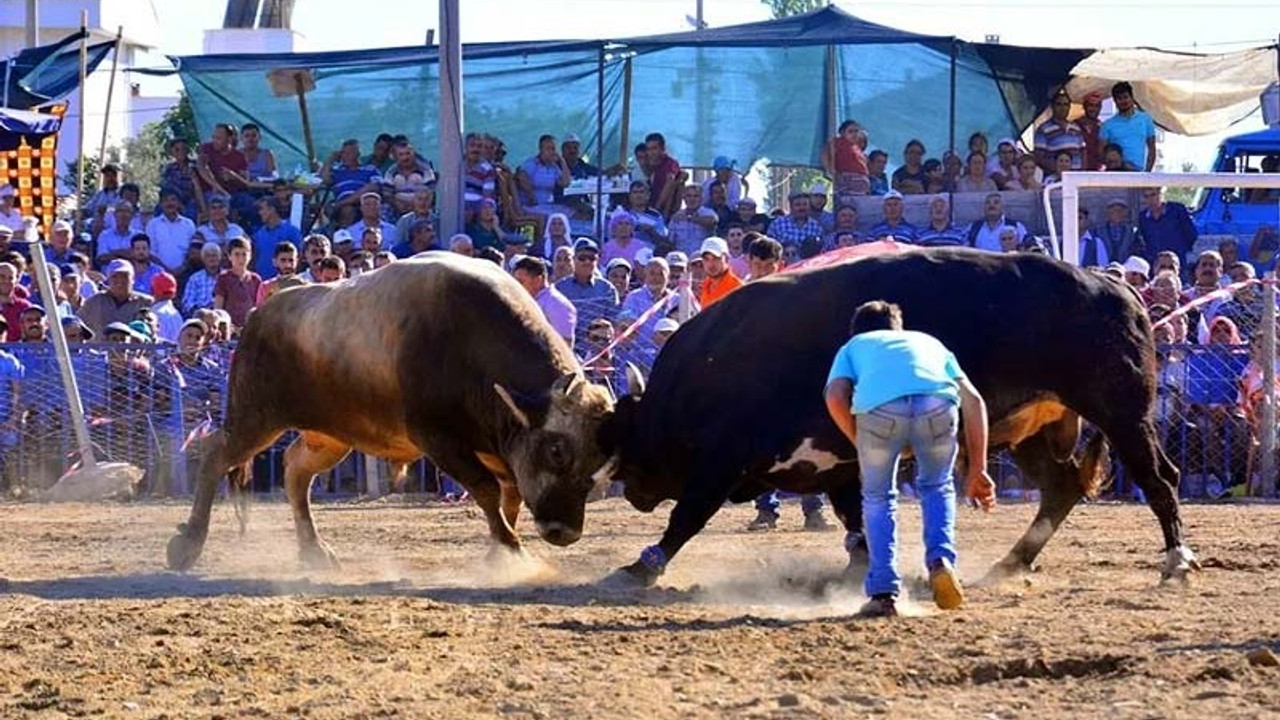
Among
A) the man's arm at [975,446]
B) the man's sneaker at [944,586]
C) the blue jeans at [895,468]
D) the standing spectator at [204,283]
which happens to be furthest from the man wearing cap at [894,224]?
the man's sneaker at [944,586]

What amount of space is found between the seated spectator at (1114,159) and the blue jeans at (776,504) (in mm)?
7263

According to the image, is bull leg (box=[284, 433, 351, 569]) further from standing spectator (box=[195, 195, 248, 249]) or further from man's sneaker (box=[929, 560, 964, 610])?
standing spectator (box=[195, 195, 248, 249])

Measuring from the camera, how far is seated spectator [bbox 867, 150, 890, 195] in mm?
19719

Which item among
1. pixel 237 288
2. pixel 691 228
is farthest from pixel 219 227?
pixel 691 228

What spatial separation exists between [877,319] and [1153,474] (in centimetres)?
198

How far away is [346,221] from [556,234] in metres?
2.25

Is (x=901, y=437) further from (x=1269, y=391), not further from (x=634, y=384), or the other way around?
(x=1269, y=391)

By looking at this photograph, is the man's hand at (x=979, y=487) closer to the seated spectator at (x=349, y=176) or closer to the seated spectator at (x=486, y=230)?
the seated spectator at (x=486, y=230)

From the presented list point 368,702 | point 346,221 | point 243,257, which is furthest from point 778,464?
point 346,221

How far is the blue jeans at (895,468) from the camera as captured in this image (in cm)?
839

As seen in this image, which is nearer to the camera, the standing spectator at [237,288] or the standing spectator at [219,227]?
the standing spectator at [237,288]

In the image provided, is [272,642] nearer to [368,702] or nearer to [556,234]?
[368,702]

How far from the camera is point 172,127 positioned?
117ft

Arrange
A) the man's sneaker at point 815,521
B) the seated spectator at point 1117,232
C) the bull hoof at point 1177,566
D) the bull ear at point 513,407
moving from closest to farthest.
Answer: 1. the bull hoof at point 1177,566
2. the bull ear at point 513,407
3. the man's sneaker at point 815,521
4. the seated spectator at point 1117,232
